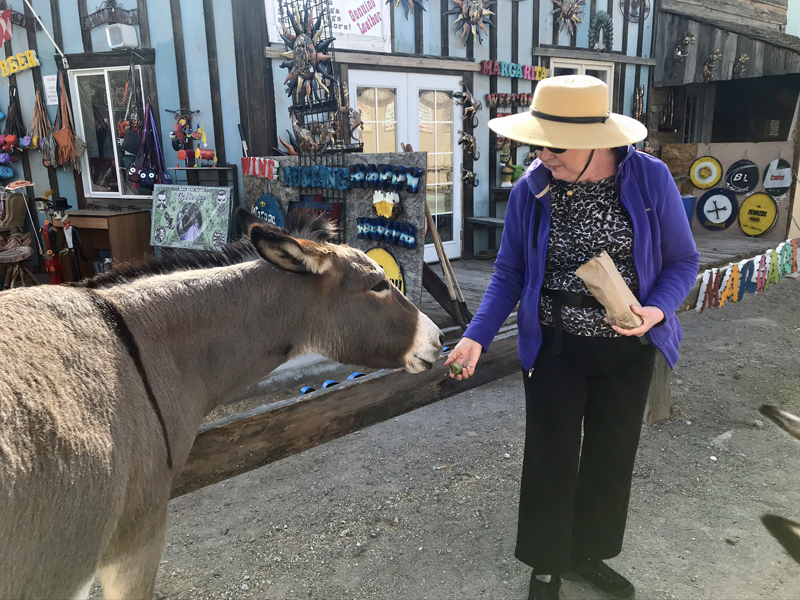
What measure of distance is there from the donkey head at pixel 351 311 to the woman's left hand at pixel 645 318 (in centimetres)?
68

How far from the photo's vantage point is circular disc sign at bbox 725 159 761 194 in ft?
27.9

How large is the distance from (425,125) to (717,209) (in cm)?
511

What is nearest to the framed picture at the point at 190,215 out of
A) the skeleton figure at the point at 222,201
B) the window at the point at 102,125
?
the skeleton figure at the point at 222,201

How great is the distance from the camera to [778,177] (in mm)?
8227

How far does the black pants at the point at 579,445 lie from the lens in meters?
2.14

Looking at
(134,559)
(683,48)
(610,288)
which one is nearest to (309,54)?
(610,288)

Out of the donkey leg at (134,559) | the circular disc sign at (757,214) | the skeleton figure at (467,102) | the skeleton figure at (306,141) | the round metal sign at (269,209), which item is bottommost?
the circular disc sign at (757,214)

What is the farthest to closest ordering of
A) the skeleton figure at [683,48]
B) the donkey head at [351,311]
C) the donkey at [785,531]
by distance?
the skeleton figure at [683,48] < the donkey at [785,531] < the donkey head at [351,311]

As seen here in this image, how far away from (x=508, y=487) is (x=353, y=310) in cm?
187

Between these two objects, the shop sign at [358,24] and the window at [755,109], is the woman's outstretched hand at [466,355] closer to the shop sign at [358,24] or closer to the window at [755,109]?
the shop sign at [358,24]

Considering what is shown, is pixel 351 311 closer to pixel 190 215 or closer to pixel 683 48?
pixel 190 215

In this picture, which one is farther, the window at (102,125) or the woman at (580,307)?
the window at (102,125)

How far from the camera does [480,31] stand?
778 centimetres

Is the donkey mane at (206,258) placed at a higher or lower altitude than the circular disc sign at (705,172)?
higher
